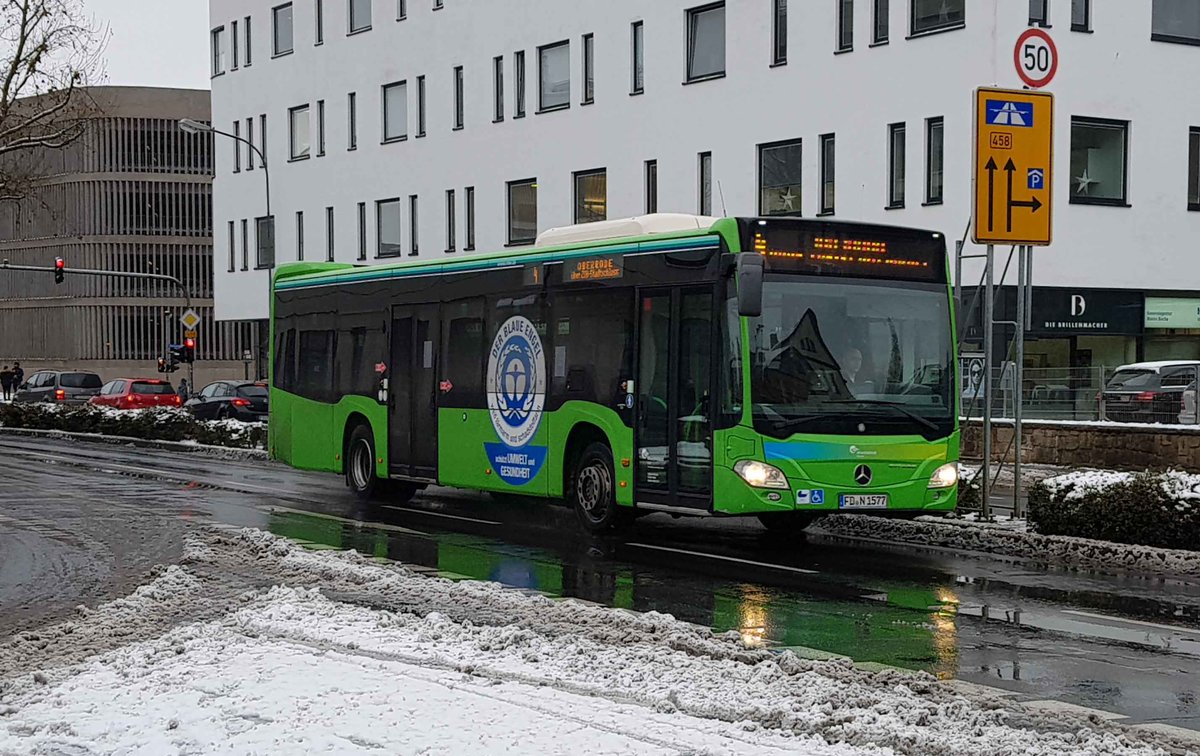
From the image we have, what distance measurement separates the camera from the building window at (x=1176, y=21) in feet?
124

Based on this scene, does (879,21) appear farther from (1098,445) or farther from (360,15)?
(360,15)

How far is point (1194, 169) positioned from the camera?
38.8 metres

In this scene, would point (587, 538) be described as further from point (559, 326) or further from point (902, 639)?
point (902, 639)

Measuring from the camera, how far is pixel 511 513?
20.3 m

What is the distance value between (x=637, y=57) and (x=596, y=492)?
3003 centimetres

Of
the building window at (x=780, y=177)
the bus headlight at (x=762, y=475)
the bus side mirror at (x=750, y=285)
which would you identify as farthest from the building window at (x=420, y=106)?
the bus side mirror at (x=750, y=285)

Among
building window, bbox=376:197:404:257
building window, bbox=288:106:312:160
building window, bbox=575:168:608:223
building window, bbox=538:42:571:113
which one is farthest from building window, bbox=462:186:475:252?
building window, bbox=288:106:312:160

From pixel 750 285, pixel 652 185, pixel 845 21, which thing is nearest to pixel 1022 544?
pixel 750 285

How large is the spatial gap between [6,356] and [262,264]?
149 feet

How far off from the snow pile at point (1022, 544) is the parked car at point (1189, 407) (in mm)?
9029

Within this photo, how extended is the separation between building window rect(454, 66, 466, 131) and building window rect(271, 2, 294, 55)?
10.6 meters

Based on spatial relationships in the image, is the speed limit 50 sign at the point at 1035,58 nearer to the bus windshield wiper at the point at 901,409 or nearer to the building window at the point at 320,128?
the bus windshield wiper at the point at 901,409

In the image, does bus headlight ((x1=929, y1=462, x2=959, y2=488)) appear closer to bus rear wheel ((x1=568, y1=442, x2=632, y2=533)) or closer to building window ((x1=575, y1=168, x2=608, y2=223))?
bus rear wheel ((x1=568, y1=442, x2=632, y2=533))

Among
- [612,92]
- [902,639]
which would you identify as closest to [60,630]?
[902,639]
